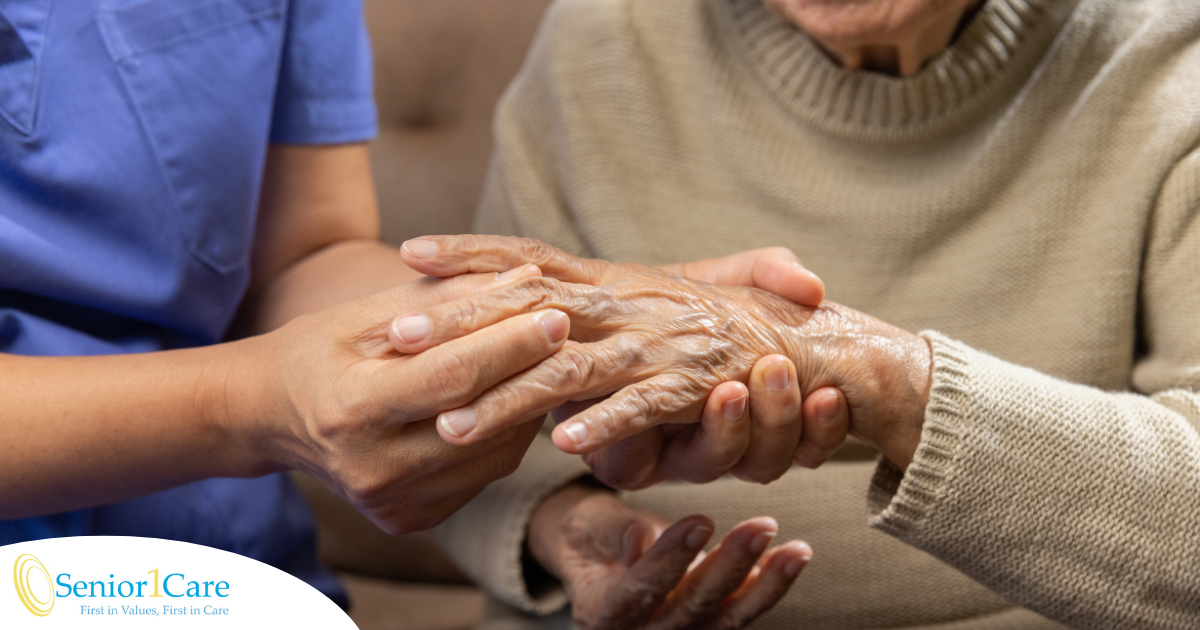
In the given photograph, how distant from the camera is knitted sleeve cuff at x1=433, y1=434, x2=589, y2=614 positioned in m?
0.87

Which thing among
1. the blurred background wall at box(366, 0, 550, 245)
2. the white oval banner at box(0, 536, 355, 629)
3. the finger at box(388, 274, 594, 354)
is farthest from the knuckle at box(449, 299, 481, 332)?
the blurred background wall at box(366, 0, 550, 245)

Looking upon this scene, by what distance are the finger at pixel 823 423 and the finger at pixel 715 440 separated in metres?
0.03

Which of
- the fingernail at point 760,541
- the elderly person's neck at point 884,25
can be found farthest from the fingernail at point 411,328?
the elderly person's neck at point 884,25

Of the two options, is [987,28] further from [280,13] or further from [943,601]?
[280,13]

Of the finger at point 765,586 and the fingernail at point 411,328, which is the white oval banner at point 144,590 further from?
the finger at point 765,586

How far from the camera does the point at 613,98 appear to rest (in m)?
1.00

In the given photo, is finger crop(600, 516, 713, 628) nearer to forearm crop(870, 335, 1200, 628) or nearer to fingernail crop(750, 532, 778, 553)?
fingernail crop(750, 532, 778, 553)

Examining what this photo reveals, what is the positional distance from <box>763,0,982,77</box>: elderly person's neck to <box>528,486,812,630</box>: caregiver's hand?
46 cm

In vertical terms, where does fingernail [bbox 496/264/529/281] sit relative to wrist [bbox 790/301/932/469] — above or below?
above

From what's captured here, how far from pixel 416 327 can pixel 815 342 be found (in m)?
0.32

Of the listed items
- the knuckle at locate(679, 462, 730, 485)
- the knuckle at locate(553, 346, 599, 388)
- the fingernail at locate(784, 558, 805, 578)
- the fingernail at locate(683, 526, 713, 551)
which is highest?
the knuckle at locate(553, 346, 599, 388)

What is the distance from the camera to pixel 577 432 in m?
0.59

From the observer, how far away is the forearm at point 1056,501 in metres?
0.64

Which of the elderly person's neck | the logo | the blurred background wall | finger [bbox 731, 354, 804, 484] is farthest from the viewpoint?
the blurred background wall
